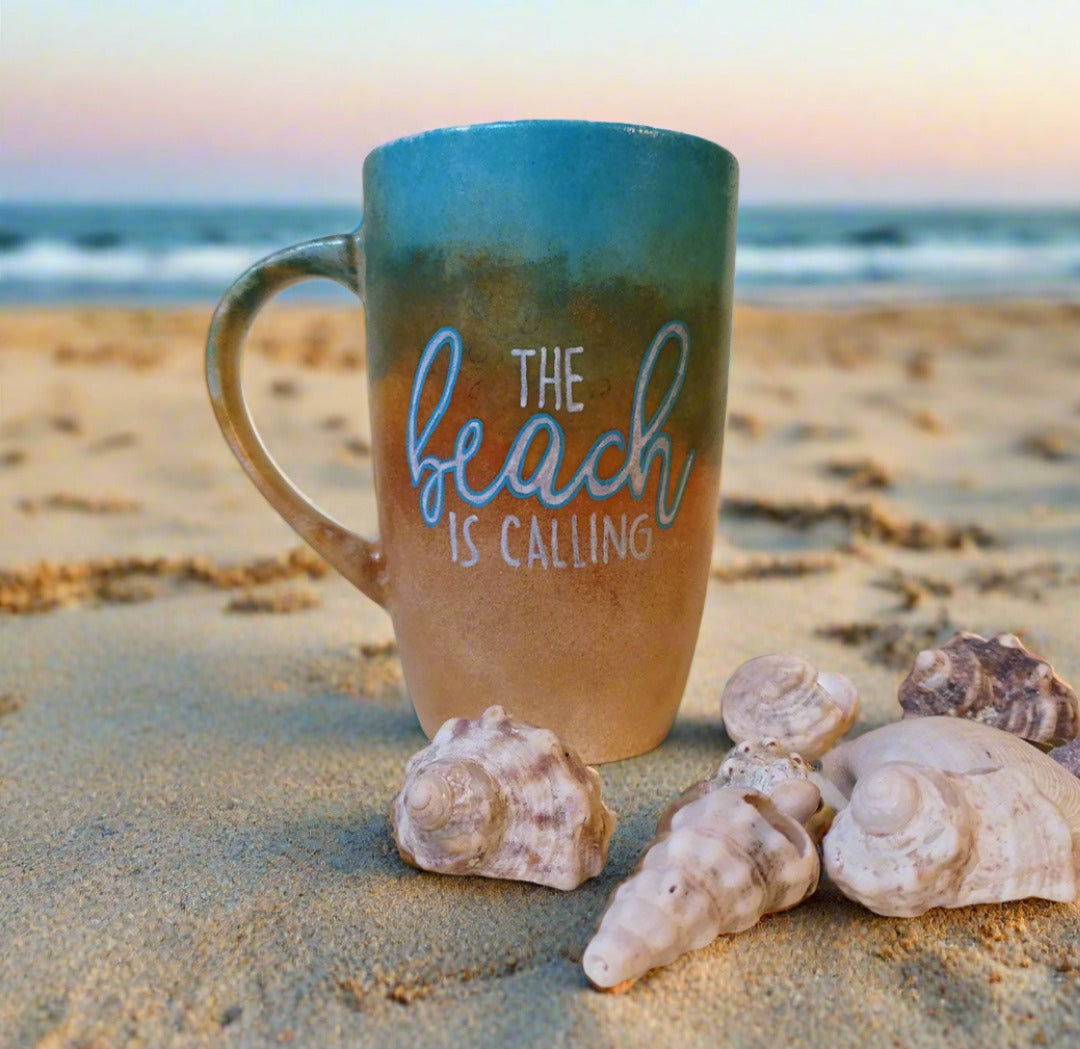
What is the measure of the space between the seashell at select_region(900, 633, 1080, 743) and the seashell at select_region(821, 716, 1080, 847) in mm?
202

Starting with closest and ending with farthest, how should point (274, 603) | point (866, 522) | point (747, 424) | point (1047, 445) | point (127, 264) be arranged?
point (274, 603), point (866, 522), point (1047, 445), point (747, 424), point (127, 264)

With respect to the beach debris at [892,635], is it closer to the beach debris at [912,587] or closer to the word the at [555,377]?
the beach debris at [912,587]

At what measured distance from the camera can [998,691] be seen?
5.27ft

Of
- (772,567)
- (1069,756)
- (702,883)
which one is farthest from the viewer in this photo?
(772,567)

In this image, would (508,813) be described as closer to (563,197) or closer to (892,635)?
(563,197)

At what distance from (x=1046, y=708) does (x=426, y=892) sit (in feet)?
2.80

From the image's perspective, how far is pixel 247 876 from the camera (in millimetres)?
1329

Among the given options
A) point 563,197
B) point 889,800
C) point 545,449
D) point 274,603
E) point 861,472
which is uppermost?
point 563,197

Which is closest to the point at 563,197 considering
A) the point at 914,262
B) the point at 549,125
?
the point at 549,125

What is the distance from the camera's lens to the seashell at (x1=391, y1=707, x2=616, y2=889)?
1.26 metres

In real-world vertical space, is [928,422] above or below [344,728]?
below

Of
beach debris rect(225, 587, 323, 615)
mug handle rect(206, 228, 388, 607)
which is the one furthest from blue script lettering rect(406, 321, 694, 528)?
beach debris rect(225, 587, 323, 615)

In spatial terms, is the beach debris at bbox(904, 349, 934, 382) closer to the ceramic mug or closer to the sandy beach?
the sandy beach

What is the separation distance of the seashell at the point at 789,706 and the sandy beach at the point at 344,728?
127 mm
